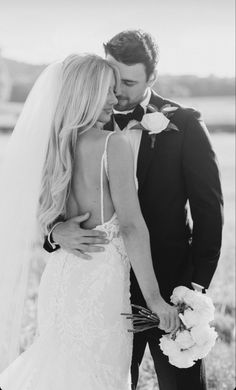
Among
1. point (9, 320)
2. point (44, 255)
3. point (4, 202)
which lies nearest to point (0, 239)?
point (4, 202)

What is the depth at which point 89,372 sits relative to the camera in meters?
→ 3.12

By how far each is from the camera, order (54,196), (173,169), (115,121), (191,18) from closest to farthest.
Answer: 1. (54,196)
2. (173,169)
3. (115,121)
4. (191,18)

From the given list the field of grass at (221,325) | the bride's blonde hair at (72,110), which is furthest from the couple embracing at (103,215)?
the field of grass at (221,325)

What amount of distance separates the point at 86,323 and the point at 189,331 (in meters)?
0.48

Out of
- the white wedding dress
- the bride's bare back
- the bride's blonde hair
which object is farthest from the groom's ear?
the white wedding dress

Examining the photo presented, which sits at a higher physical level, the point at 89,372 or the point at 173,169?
the point at 173,169

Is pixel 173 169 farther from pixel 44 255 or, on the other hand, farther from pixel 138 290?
pixel 44 255

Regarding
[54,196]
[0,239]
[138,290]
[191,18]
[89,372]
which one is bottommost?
[89,372]

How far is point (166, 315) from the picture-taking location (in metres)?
3.06

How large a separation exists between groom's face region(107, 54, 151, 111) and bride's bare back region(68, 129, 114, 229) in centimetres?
53

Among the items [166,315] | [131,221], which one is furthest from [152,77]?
[166,315]

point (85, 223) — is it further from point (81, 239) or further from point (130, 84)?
point (130, 84)

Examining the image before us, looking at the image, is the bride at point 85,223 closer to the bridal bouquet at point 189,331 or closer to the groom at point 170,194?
the bridal bouquet at point 189,331

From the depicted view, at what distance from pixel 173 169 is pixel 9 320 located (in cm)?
121
